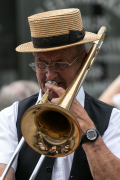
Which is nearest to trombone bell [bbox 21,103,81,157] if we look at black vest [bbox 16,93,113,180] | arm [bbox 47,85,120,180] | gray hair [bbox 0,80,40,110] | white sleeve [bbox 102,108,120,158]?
arm [bbox 47,85,120,180]

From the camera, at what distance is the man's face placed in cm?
270

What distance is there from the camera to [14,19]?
7.60 m

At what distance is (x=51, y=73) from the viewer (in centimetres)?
269

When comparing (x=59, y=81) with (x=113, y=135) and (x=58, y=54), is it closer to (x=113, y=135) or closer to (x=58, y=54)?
(x=58, y=54)

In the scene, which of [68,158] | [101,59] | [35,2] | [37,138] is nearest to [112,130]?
[68,158]

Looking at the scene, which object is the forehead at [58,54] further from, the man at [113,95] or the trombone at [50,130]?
the man at [113,95]

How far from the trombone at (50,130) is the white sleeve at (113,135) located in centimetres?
37

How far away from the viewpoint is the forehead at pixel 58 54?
2711 mm

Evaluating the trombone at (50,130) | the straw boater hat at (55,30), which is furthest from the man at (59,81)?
the trombone at (50,130)

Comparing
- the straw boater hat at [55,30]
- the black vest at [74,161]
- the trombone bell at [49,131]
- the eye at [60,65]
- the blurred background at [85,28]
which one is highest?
the straw boater hat at [55,30]

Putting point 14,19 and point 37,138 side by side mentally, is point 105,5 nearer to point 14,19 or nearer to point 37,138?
point 14,19

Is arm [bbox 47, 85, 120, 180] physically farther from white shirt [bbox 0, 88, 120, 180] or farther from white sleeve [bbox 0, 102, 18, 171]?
white sleeve [bbox 0, 102, 18, 171]

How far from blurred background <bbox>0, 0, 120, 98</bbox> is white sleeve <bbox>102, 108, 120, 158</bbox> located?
14.1 ft

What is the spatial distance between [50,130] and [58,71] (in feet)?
1.44
